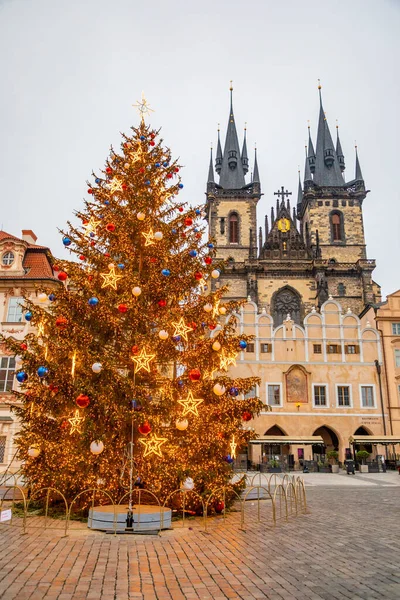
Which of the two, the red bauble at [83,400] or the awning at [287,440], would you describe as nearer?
the red bauble at [83,400]

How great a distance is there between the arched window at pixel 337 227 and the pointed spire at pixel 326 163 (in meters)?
4.09

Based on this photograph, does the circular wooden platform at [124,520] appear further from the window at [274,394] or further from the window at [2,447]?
the window at [274,394]

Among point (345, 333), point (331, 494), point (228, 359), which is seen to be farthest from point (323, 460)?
point (228, 359)

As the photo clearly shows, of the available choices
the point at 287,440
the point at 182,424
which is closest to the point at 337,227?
the point at 287,440

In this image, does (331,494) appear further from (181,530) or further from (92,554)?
(92,554)

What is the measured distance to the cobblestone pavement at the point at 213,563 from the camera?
5.70 metres

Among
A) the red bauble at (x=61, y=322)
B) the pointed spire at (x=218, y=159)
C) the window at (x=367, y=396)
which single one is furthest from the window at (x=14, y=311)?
the pointed spire at (x=218, y=159)

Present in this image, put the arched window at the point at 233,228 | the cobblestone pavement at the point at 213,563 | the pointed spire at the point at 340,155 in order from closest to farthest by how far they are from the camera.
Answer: the cobblestone pavement at the point at 213,563
the arched window at the point at 233,228
the pointed spire at the point at 340,155

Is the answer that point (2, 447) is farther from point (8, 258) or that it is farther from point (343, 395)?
point (343, 395)

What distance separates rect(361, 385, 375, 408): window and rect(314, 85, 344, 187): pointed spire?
98.7ft

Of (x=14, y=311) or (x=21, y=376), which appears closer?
(x=21, y=376)

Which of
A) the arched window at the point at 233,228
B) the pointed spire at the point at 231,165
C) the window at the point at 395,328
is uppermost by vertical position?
the pointed spire at the point at 231,165

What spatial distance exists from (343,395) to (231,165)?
34772mm

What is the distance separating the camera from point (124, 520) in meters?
9.09
